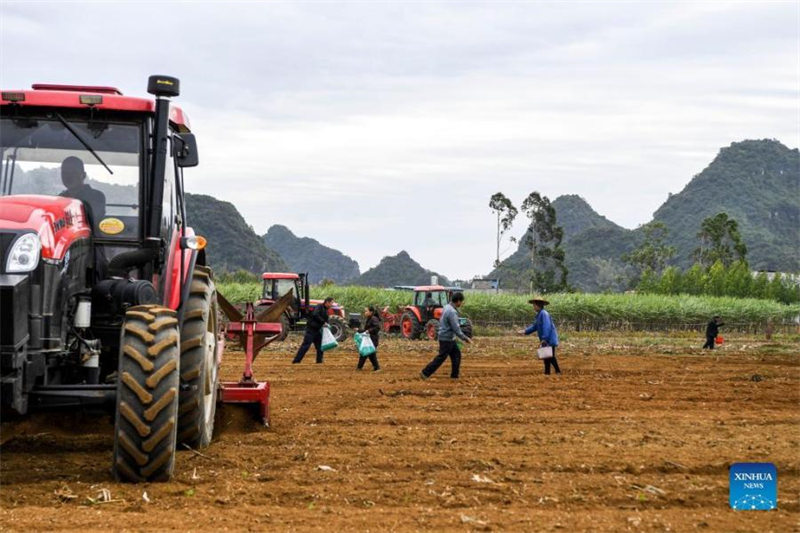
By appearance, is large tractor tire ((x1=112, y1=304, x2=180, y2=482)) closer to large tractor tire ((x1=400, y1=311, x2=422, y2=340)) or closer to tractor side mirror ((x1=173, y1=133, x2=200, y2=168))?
tractor side mirror ((x1=173, y1=133, x2=200, y2=168))

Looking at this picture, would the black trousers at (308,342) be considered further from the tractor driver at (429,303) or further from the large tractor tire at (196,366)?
the tractor driver at (429,303)

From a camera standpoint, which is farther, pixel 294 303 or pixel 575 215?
pixel 575 215

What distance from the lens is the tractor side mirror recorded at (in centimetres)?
849

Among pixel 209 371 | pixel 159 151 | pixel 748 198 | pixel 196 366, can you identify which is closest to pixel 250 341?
pixel 209 371

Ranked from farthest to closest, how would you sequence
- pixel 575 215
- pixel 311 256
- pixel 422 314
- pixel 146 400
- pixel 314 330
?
pixel 575 215 < pixel 311 256 < pixel 422 314 < pixel 314 330 < pixel 146 400

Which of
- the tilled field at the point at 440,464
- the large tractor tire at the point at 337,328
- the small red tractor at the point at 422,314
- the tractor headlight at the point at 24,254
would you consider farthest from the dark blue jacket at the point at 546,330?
the small red tractor at the point at 422,314

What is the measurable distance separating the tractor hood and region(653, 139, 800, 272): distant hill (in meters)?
129

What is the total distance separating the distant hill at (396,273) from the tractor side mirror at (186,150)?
4282 inches

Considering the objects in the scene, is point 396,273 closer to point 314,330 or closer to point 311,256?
point 311,256

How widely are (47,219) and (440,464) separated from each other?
357cm

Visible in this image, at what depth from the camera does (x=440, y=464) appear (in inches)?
338

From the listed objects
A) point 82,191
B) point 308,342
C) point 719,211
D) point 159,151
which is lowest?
point 308,342

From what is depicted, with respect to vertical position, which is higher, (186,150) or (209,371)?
(186,150)

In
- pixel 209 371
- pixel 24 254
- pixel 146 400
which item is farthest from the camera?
pixel 209 371
